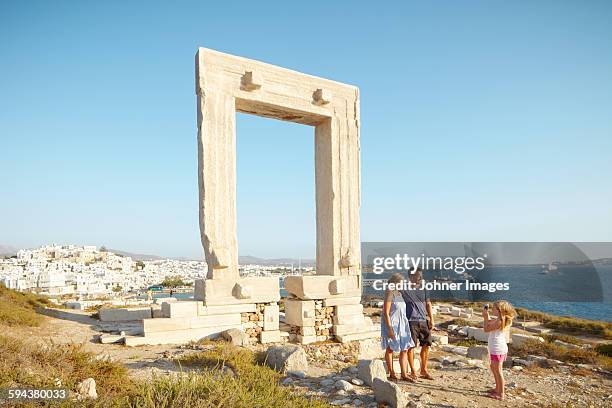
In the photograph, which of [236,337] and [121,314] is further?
[121,314]

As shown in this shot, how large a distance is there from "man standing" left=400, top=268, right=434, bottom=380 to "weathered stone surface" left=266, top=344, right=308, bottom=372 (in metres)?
1.58

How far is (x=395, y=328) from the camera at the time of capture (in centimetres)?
602

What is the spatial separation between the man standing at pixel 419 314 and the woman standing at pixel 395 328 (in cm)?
14

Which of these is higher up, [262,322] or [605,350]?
[262,322]

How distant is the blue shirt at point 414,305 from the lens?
624 cm

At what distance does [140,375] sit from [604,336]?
1934 centimetres

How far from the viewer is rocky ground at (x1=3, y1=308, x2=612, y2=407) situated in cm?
523

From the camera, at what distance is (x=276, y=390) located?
178 inches

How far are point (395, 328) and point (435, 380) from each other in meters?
1.02

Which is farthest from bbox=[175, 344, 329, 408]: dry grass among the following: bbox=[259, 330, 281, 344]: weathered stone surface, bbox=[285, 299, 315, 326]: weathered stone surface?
bbox=[285, 299, 315, 326]: weathered stone surface

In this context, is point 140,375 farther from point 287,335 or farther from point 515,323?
point 515,323

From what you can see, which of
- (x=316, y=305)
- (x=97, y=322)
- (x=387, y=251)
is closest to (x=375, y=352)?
(x=316, y=305)

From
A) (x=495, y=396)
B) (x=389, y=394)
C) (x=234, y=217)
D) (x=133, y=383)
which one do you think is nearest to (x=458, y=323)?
(x=234, y=217)

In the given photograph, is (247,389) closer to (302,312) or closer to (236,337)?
(236,337)
